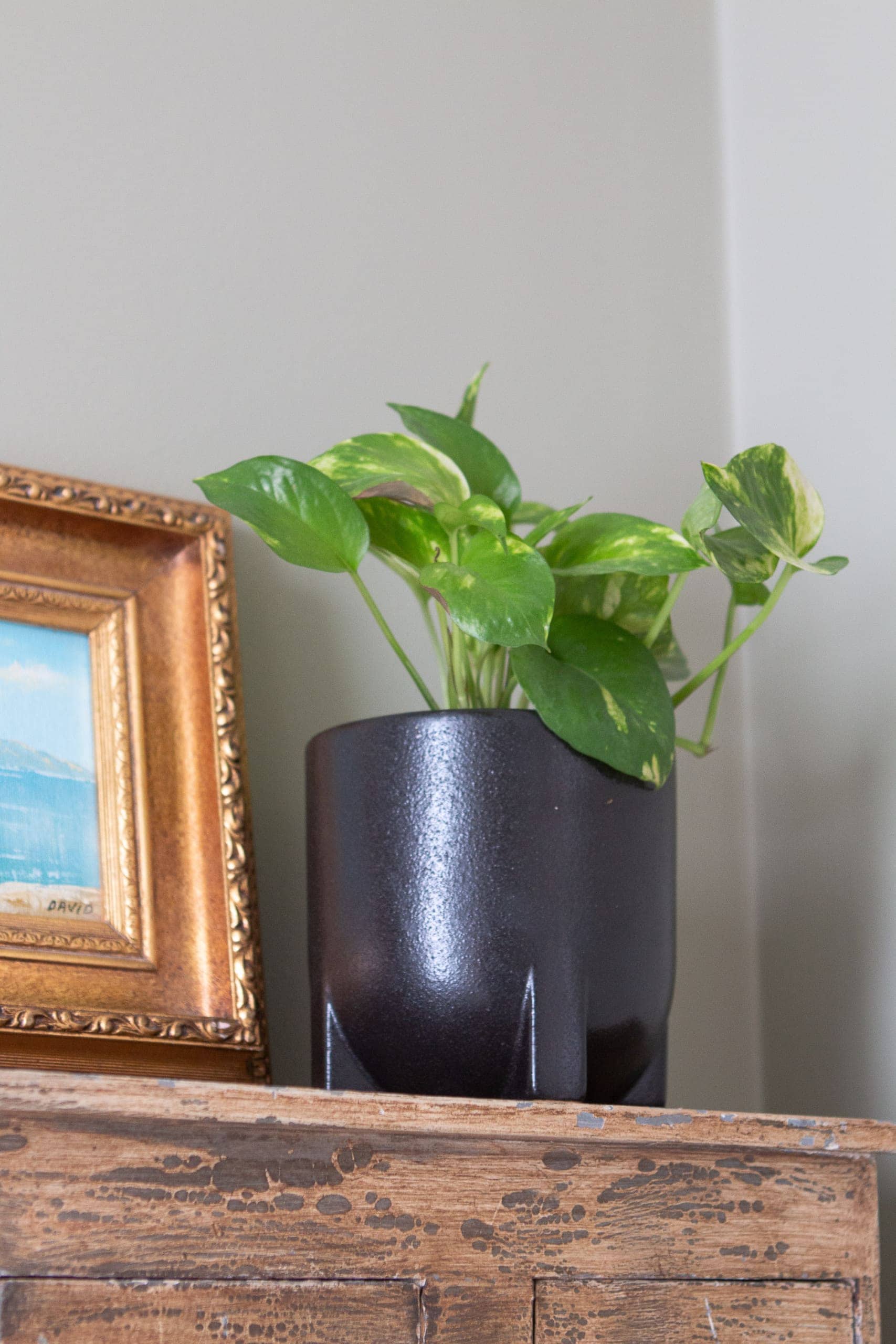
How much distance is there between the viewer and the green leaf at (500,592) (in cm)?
65

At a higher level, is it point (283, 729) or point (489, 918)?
point (283, 729)

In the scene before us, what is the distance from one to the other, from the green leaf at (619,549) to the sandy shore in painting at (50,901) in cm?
36

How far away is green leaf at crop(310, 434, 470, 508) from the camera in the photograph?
731 millimetres

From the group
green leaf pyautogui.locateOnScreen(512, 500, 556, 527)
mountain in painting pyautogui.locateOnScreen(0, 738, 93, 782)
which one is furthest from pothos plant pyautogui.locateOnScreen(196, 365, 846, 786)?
mountain in painting pyautogui.locateOnScreen(0, 738, 93, 782)

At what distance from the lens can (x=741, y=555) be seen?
28.5 inches

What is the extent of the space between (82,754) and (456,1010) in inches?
12.2

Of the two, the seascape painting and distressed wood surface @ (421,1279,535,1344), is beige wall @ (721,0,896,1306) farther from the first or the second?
the seascape painting

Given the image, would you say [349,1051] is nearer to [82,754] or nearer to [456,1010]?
[456,1010]

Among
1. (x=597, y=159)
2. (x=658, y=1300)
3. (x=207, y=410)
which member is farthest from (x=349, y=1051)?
(x=597, y=159)

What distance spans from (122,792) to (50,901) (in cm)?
9

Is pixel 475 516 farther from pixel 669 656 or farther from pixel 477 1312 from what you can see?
pixel 477 1312

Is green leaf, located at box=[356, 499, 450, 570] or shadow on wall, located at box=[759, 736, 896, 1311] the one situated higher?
green leaf, located at box=[356, 499, 450, 570]

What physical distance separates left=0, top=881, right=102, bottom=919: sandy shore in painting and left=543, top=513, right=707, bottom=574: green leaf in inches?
14.1

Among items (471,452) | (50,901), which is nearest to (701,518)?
(471,452)
